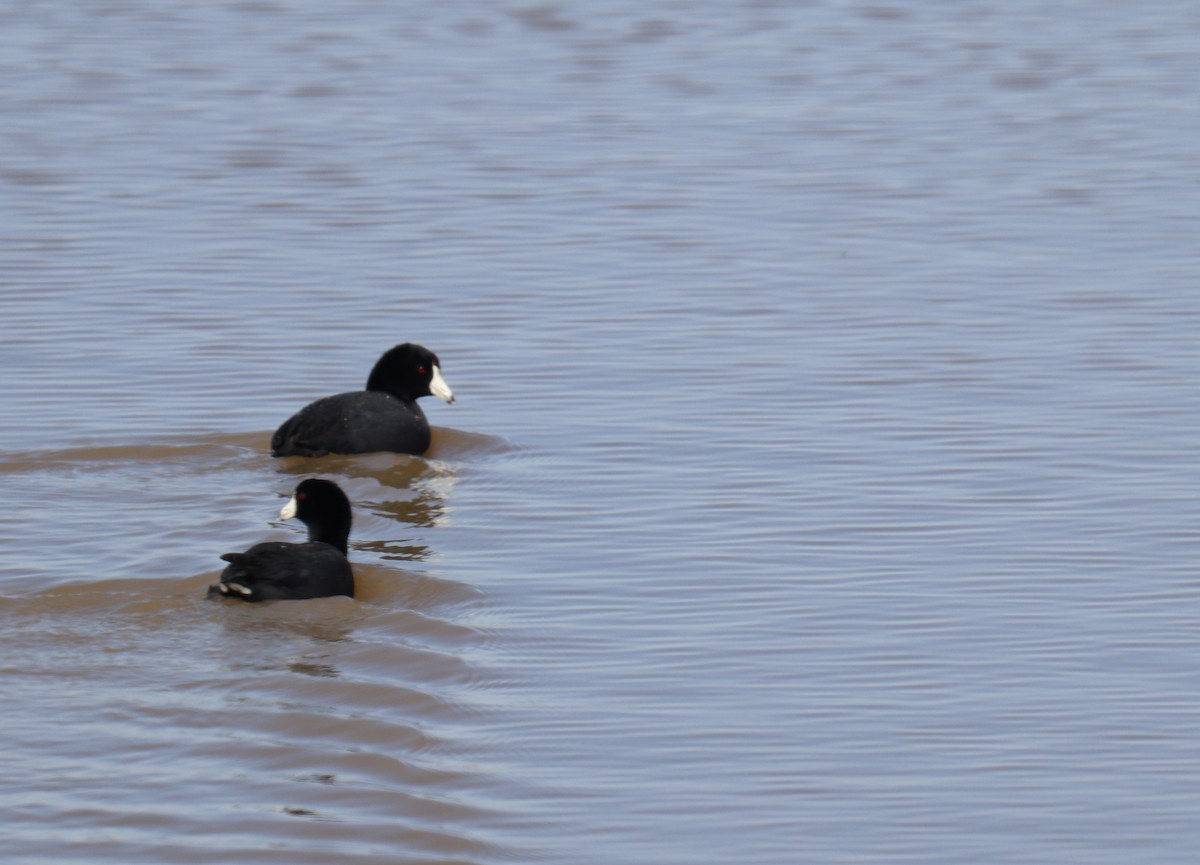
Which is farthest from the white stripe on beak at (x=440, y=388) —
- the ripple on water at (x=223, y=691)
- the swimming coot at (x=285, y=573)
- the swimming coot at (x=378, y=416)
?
the swimming coot at (x=285, y=573)

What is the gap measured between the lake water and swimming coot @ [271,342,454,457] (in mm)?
137

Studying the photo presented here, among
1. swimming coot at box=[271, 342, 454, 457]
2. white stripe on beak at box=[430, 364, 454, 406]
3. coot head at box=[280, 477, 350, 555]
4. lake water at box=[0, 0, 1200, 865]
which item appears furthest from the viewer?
white stripe on beak at box=[430, 364, 454, 406]

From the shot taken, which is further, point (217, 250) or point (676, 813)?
point (217, 250)

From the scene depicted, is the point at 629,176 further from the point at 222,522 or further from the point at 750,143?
the point at 222,522

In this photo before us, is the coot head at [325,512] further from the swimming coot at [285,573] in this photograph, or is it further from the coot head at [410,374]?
the coot head at [410,374]

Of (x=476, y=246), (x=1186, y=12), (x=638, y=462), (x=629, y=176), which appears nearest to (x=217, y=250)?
(x=476, y=246)

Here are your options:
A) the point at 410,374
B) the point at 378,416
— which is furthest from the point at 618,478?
the point at 410,374

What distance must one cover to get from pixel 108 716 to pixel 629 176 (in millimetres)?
12142

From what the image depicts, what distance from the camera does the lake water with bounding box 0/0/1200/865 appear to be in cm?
698

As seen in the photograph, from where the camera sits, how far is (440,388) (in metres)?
11.9

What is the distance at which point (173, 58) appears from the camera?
1014 inches

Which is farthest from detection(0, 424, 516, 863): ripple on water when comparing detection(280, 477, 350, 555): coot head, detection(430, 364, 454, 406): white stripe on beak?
detection(430, 364, 454, 406): white stripe on beak

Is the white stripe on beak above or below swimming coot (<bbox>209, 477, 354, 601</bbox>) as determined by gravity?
above

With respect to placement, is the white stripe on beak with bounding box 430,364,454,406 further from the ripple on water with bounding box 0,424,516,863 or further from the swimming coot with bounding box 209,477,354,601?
the swimming coot with bounding box 209,477,354,601
